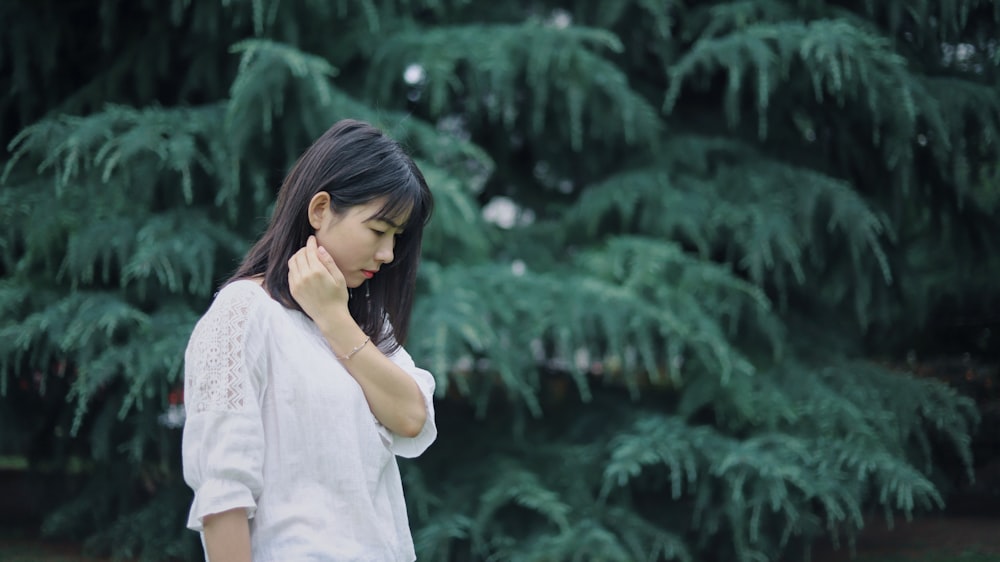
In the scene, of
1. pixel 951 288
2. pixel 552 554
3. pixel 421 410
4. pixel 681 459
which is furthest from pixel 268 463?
pixel 951 288

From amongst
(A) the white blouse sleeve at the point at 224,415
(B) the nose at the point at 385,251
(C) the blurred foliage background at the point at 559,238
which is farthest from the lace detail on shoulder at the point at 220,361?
(C) the blurred foliage background at the point at 559,238

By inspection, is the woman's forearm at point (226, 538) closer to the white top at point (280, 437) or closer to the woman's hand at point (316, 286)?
the white top at point (280, 437)

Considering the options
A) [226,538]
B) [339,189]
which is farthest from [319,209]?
[226,538]

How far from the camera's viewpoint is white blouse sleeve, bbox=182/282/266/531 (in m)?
1.25

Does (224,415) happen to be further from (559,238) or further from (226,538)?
(559,238)

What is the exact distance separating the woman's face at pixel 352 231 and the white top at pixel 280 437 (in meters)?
0.11

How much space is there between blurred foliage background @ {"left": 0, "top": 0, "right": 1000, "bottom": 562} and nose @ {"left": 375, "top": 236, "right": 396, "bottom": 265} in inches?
70.8

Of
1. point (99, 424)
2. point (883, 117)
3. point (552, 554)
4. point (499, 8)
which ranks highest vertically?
point (499, 8)

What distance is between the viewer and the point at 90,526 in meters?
4.13

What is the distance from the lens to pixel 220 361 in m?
1.28

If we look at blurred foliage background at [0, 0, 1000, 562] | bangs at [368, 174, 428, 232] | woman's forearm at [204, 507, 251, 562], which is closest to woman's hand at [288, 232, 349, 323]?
bangs at [368, 174, 428, 232]

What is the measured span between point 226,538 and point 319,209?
1.61 ft

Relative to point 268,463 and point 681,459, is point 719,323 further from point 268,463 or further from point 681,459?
point 268,463

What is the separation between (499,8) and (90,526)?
9.37 feet
